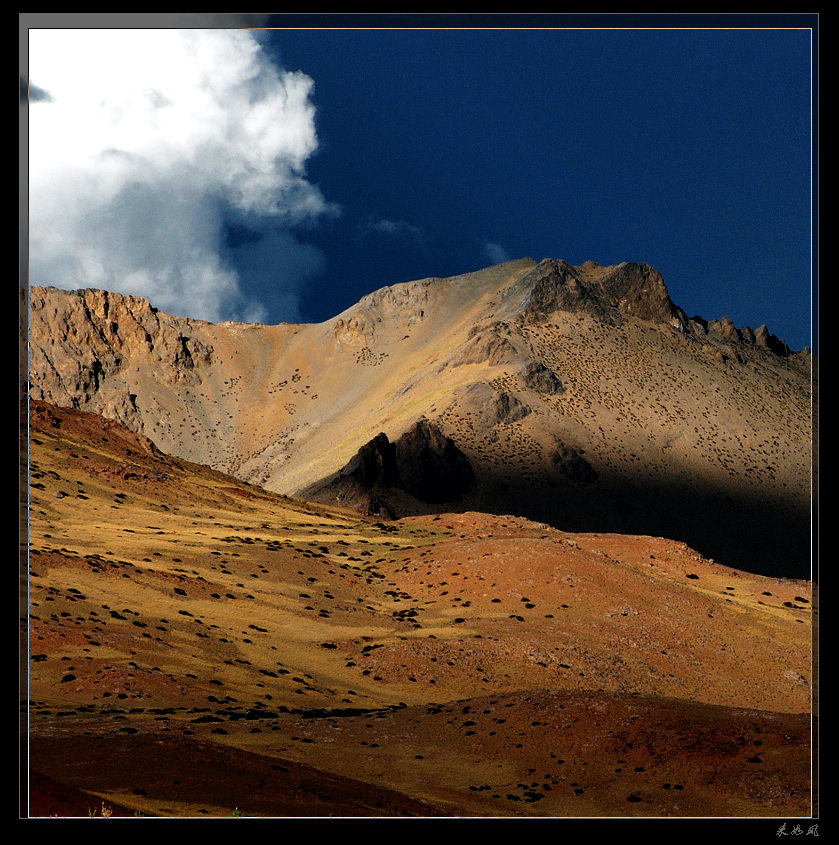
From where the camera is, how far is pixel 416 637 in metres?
53.3

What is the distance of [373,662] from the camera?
4841 centimetres

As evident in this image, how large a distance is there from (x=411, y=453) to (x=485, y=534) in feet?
188

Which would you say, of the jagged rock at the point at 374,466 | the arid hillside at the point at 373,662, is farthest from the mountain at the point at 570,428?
the arid hillside at the point at 373,662

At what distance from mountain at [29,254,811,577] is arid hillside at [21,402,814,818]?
4421cm

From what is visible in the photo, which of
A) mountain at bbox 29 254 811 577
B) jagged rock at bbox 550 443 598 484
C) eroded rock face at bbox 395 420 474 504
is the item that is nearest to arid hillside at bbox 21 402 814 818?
eroded rock face at bbox 395 420 474 504

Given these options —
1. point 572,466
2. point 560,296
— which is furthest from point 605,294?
point 572,466

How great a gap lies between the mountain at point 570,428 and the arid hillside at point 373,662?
145 feet

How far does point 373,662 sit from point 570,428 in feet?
347

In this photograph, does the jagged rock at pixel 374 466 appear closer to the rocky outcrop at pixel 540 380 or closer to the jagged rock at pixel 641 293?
the rocky outcrop at pixel 540 380

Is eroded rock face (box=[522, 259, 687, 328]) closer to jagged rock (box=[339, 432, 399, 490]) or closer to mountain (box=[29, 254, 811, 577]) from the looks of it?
mountain (box=[29, 254, 811, 577])

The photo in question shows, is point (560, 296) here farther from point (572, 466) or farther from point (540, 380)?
point (572, 466)

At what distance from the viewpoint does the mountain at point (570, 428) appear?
433ft
